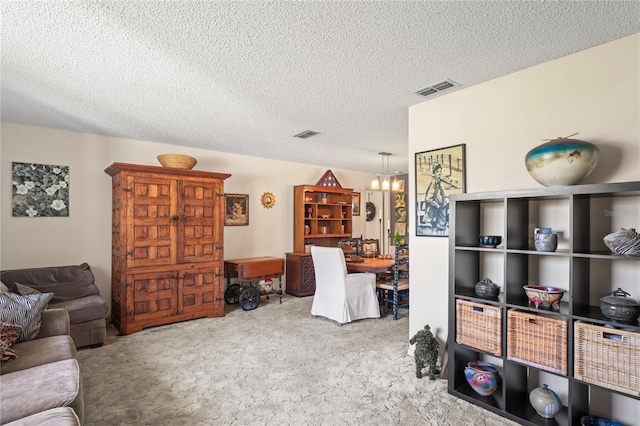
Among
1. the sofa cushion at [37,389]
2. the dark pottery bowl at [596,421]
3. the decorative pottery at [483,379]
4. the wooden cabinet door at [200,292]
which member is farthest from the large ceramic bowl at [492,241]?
the wooden cabinet door at [200,292]

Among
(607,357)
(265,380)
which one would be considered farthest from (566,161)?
(265,380)

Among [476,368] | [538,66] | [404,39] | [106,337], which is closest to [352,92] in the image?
[404,39]

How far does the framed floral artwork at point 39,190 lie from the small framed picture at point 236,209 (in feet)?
6.73

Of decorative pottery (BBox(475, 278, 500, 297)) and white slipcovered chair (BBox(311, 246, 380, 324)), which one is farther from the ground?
decorative pottery (BBox(475, 278, 500, 297))

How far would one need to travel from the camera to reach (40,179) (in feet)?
12.7

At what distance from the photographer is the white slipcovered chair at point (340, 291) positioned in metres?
4.13

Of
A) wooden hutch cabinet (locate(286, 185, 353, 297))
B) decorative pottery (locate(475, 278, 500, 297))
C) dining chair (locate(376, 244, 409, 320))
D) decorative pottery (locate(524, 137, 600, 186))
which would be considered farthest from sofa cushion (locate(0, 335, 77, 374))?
wooden hutch cabinet (locate(286, 185, 353, 297))

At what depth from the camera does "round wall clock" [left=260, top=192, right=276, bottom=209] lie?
583 cm

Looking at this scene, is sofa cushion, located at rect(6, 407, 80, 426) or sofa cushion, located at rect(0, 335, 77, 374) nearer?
sofa cushion, located at rect(6, 407, 80, 426)

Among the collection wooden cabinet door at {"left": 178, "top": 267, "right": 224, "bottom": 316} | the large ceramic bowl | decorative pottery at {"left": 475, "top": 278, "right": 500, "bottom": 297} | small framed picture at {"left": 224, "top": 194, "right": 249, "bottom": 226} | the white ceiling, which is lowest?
wooden cabinet door at {"left": 178, "top": 267, "right": 224, "bottom": 316}

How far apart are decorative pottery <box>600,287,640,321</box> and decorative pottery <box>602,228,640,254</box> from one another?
10.1 inches

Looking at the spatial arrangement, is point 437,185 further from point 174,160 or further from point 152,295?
point 152,295

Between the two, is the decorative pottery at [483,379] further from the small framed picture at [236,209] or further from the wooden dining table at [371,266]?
the small framed picture at [236,209]

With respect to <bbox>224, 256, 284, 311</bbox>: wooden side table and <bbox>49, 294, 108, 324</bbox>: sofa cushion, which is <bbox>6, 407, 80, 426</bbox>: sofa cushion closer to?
<bbox>49, 294, 108, 324</bbox>: sofa cushion
